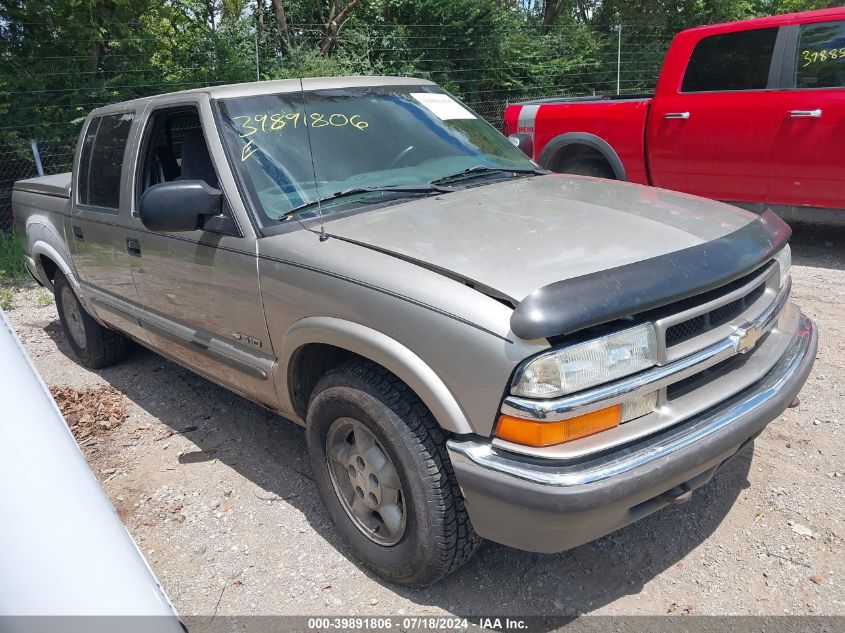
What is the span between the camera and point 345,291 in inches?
101

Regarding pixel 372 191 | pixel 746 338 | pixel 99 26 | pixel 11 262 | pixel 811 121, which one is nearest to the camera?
pixel 746 338

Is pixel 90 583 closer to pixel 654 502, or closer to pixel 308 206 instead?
pixel 654 502

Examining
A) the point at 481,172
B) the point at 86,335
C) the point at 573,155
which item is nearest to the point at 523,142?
the point at 481,172

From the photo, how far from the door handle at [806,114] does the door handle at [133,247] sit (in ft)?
16.9

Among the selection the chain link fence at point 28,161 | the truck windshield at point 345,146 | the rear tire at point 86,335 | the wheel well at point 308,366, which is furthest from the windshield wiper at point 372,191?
the chain link fence at point 28,161

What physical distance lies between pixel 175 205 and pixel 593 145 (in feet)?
16.5

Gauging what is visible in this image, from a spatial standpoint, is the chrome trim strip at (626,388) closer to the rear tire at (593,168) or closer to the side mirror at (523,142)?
the side mirror at (523,142)

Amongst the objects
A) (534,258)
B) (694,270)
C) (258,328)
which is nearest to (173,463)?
(258,328)

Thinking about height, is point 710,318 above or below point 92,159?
below

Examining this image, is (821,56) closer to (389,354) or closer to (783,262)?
(783,262)

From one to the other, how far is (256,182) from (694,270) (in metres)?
1.86

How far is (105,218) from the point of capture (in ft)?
13.7

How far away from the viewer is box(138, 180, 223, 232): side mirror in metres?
3.00

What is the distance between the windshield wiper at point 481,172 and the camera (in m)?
3.40
